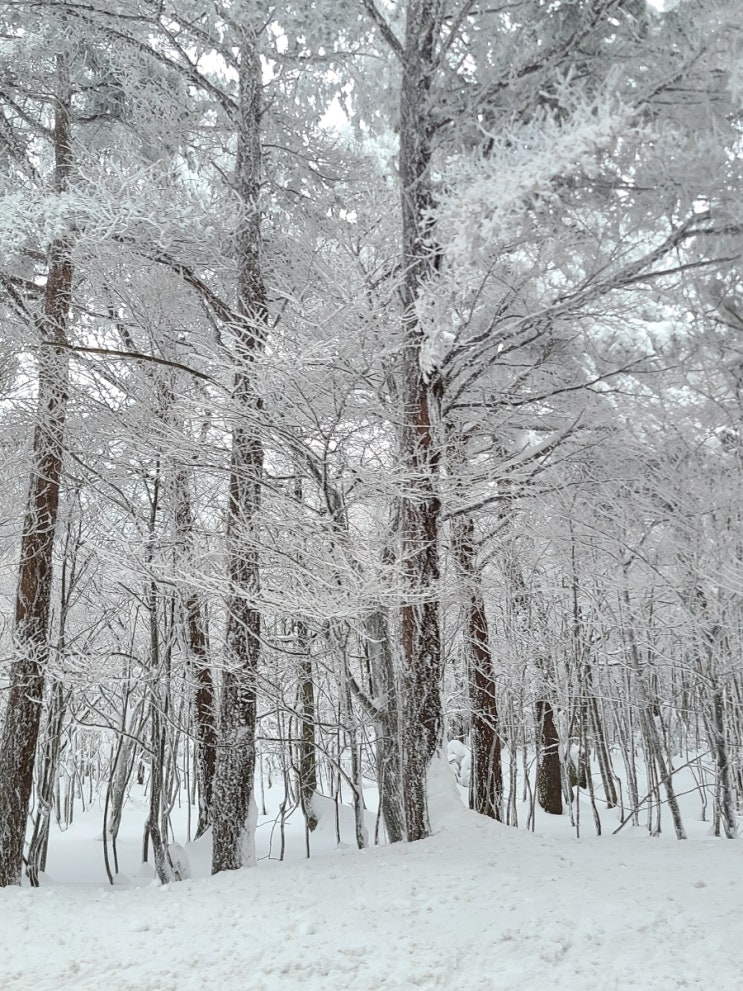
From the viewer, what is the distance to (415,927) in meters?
4.18

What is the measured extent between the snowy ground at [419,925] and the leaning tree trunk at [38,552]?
131 centimetres

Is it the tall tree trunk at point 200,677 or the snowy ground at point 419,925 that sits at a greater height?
the tall tree trunk at point 200,677

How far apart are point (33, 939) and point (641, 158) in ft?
20.7

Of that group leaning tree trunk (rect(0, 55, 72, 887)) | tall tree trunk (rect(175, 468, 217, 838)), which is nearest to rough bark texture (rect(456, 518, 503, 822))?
tall tree trunk (rect(175, 468, 217, 838))

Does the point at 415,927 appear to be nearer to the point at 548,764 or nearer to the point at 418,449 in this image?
the point at 418,449

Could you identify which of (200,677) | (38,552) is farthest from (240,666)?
(200,677)

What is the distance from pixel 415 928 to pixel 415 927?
16mm

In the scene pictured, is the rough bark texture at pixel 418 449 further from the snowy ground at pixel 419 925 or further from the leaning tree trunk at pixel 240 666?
the leaning tree trunk at pixel 240 666

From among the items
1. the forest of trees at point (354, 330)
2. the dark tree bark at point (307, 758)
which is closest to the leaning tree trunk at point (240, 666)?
the forest of trees at point (354, 330)

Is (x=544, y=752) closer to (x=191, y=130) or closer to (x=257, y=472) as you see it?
(x=257, y=472)

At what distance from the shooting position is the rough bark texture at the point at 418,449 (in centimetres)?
630

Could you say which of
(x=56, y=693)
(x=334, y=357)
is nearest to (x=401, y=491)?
(x=334, y=357)

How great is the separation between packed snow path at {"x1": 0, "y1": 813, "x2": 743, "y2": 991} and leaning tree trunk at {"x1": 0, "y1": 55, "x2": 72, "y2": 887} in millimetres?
1728

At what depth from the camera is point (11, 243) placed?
22.6 feet
